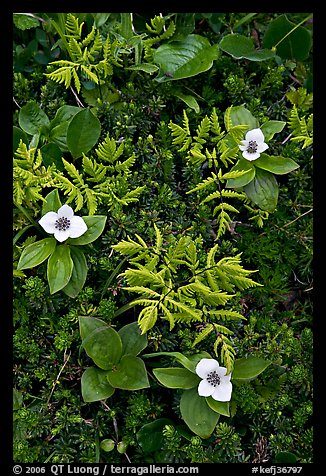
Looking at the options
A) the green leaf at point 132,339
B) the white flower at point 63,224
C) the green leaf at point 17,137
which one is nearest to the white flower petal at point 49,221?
the white flower at point 63,224

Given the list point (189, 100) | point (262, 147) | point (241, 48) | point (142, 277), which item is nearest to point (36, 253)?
point (142, 277)

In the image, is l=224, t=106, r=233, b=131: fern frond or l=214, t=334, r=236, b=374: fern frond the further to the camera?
l=224, t=106, r=233, b=131: fern frond

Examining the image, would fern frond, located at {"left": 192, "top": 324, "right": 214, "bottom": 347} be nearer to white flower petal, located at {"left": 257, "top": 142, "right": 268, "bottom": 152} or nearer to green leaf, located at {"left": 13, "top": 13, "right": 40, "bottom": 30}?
white flower petal, located at {"left": 257, "top": 142, "right": 268, "bottom": 152}

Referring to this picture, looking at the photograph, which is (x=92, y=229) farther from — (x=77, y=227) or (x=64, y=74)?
(x=64, y=74)

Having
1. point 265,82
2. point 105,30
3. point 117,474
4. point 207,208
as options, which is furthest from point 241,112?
point 117,474

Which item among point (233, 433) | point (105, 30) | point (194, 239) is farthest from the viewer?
point (105, 30)

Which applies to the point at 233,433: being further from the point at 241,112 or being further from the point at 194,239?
the point at 241,112

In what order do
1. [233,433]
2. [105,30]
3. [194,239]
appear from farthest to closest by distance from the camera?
1. [105,30]
2. [194,239]
3. [233,433]

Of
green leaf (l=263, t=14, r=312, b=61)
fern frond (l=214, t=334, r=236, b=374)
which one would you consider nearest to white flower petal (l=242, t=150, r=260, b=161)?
green leaf (l=263, t=14, r=312, b=61)
